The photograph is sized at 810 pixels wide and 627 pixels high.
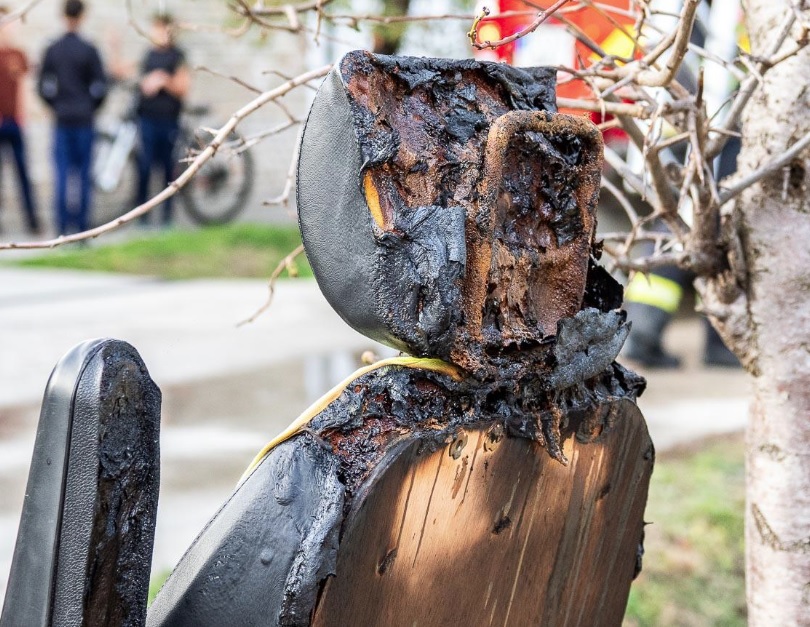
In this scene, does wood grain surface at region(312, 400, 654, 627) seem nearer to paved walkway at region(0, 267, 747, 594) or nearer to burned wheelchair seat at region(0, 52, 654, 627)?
burned wheelchair seat at region(0, 52, 654, 627)

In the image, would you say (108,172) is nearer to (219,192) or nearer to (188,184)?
(188,184)

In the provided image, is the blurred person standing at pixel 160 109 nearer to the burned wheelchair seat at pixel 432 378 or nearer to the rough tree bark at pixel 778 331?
the rough tree bark at pixel 778 331

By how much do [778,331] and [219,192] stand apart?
10557 mm

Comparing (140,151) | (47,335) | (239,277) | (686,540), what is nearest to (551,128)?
(686,540)

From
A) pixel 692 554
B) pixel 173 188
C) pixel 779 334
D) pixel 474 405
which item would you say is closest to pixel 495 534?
pixel 474 405

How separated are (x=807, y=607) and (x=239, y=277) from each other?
7.22m

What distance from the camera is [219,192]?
12.1 metres

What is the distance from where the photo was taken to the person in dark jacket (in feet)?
32.8

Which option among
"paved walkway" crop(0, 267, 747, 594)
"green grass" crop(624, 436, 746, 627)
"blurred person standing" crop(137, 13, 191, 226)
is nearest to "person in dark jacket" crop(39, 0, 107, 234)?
"blurred person standing" crop(137, 13, 191, 226)

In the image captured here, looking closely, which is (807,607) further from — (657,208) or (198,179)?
(198,179)

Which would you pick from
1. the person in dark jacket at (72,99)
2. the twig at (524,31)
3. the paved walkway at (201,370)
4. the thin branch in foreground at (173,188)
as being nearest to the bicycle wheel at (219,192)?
the person in dark jacket at (72,99)

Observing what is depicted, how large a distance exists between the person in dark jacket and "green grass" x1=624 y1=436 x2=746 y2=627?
24.1ft

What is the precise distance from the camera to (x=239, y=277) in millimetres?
8852

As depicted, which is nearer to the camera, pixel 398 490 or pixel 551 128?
pixel 398 490
